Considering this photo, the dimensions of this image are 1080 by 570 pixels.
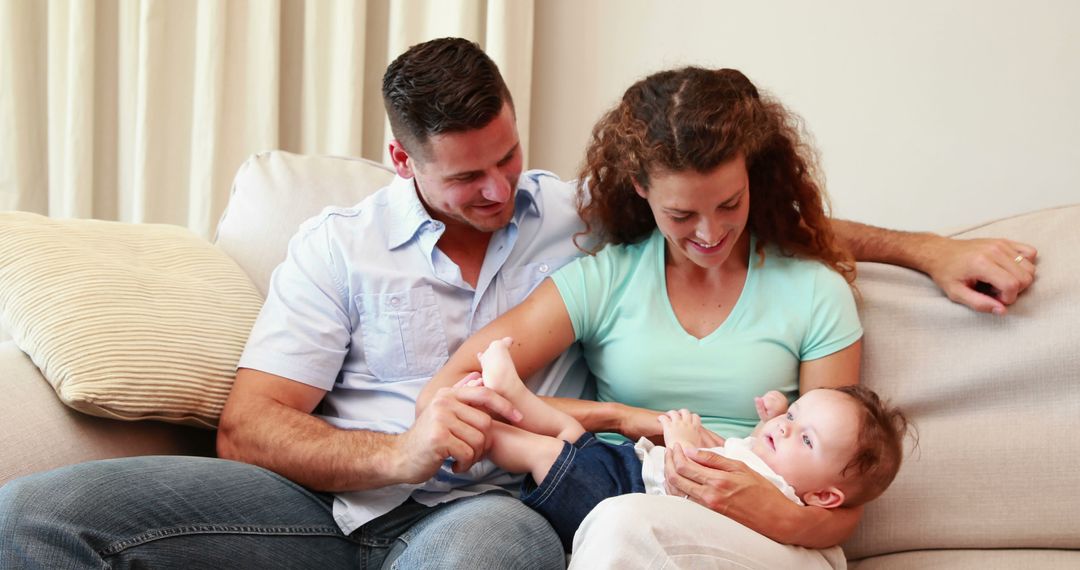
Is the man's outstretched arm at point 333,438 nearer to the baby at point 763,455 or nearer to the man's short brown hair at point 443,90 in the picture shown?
the baby at point 763,455

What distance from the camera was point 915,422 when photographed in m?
1.72

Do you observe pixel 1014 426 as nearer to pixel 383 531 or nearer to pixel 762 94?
pixel 762 94

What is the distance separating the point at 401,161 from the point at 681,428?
0.70 meters

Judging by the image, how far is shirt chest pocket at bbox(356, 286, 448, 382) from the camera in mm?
1744

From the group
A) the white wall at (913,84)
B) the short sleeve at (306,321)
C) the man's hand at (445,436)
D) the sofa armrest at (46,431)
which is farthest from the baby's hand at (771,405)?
the sofa armrest at (46,431)

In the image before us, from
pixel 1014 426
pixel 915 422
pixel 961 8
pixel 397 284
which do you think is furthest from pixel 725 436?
pixel 961 8

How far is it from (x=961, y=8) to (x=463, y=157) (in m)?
1.23

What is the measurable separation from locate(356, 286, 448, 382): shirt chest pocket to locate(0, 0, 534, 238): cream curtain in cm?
90

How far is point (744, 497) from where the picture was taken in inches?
55.1

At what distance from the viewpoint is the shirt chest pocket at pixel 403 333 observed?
1.74 metres

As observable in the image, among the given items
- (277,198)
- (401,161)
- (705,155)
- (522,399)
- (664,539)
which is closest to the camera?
(664,539)

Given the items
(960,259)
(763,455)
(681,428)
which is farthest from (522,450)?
(960,259)

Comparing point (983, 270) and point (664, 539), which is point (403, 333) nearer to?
point (664, 539)

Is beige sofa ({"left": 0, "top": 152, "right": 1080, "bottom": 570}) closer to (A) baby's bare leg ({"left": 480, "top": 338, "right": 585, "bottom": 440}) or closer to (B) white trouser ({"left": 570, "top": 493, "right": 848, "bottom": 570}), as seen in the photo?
(B) white trouser ({"left": 570, "top": 493, "right": 848, "bottom": 570})
